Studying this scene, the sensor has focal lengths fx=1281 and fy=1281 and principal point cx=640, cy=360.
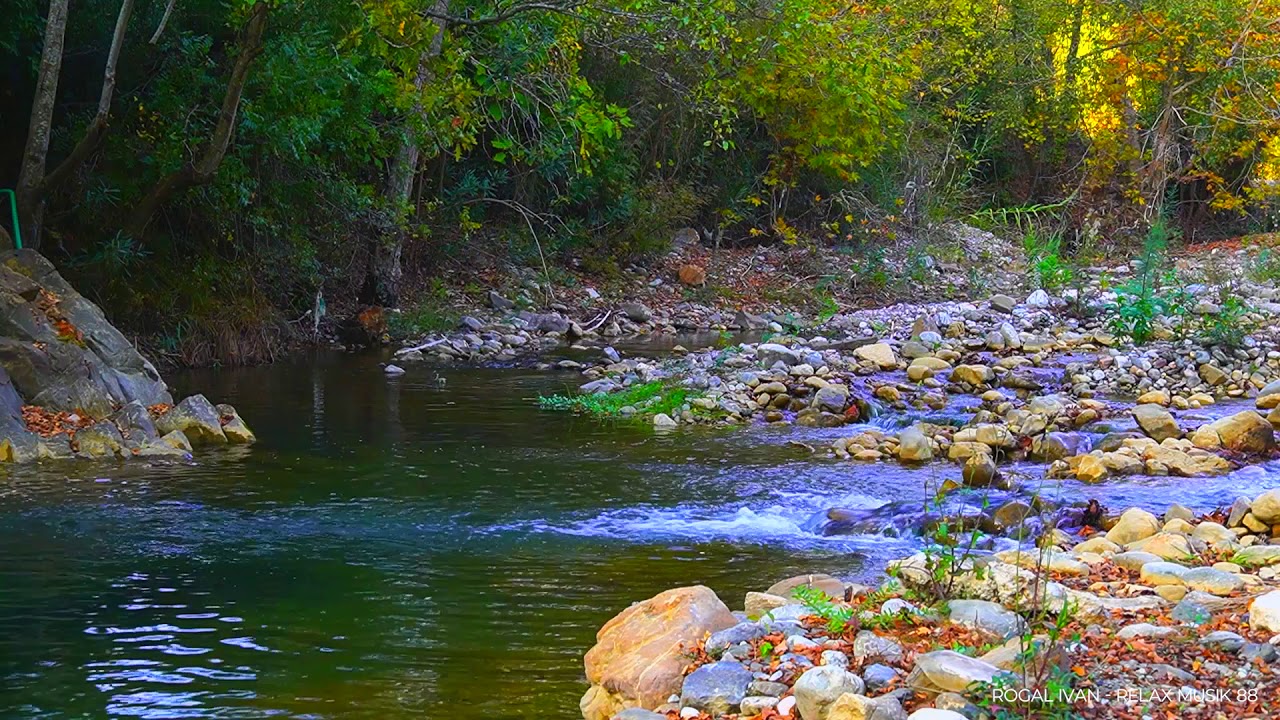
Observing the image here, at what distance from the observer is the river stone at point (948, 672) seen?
10.9 feet

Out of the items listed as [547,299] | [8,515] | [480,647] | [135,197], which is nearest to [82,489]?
[8,515]

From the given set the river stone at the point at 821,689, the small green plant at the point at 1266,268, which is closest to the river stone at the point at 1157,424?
the river stone at the point at 821,689

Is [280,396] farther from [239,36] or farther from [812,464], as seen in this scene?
[812,464]

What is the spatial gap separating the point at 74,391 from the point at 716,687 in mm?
6884

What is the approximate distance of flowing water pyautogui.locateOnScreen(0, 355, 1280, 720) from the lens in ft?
14.1

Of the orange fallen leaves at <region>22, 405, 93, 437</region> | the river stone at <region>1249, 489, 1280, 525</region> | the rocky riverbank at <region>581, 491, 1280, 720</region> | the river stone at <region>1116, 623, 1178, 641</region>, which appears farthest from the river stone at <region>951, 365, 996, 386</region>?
the river stone at <region>1116, 623, 1178, 641</region>

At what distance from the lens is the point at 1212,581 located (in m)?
4.45

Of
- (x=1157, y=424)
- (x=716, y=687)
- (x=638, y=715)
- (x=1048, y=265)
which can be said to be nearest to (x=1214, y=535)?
(x=716, y=687)

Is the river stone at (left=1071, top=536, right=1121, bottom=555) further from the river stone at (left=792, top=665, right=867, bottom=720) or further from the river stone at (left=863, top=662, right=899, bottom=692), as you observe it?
the river stone at (left=792, top=665, right=867, bottom=720)

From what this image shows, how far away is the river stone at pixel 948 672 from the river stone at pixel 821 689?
161 millimetres

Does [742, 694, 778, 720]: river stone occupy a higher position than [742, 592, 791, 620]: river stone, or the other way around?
[742, 592, 791, 620]: river stone

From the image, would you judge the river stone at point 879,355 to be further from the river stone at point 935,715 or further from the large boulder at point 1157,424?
the river stone at point 935,715

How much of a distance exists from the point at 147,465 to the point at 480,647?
14.6 ft

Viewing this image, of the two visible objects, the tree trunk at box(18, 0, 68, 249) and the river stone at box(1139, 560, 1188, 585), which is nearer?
the river stone at box(1139, 560, 1188, 585)
